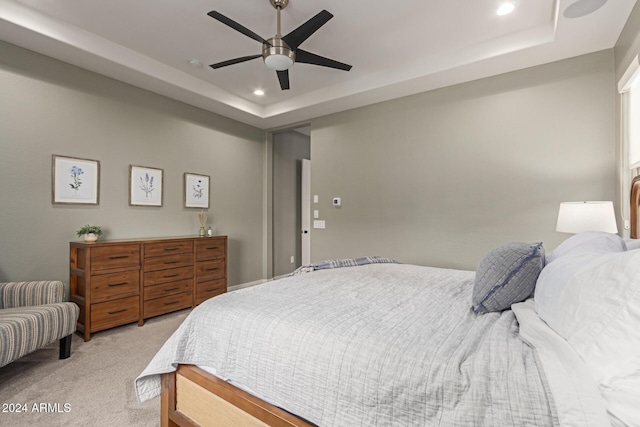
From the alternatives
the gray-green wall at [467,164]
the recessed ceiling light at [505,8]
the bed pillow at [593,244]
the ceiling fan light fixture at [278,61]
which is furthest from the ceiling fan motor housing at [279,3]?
the bed pillow at [593,244]

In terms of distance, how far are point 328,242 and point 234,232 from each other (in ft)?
4.96

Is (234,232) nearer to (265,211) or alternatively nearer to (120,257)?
(265,211)

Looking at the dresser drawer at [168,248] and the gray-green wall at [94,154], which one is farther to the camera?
the dresser drawer at [168,248]

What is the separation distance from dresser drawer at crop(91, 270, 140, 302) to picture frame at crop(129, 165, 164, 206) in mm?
912

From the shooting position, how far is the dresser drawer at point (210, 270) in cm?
371

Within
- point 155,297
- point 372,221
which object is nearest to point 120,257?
point 155,297

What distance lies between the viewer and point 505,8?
7.90 ft

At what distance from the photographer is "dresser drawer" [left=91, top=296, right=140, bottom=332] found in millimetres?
2789

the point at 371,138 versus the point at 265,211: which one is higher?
the point at 371,138

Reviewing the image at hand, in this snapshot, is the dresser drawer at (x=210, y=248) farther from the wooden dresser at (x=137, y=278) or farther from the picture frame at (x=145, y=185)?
the picture frame at (x=145, y=185)

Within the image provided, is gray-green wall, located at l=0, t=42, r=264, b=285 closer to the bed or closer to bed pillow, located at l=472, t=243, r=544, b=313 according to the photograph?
the bed

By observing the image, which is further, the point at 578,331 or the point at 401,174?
the point at 401,174

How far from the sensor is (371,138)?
3.99 metres

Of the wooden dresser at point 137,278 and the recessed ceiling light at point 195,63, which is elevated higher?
the recessed ceiling light at point 195,63
